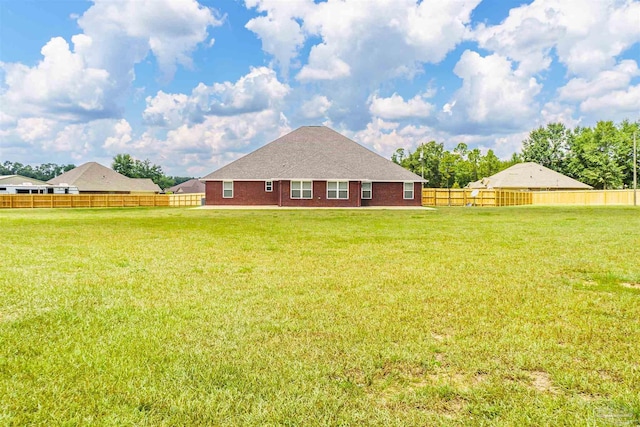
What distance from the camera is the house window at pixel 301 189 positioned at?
3650cm

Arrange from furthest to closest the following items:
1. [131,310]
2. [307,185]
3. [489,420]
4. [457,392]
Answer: [307,185] → [131,310] → [457,392] → [489,420]

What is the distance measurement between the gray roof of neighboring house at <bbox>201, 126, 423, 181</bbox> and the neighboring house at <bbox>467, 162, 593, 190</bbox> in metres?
26.1

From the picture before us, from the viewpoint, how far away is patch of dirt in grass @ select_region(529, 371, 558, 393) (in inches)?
117

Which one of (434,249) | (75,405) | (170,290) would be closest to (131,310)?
(170,290)

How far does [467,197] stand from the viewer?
43.7 metres

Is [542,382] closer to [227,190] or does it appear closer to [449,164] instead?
[227,190]

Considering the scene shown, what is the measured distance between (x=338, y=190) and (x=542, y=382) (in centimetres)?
3374

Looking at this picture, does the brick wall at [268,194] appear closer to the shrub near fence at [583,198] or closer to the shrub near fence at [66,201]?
the shrub near fence at [66,201]

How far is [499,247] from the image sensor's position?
992 cm

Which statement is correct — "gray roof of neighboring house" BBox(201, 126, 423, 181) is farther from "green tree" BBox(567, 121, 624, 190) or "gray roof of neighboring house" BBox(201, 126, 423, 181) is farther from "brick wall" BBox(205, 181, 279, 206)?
"green tree" BBox(567, 121, 624, 190)

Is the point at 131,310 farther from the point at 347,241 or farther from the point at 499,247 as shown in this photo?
the point at 499,247

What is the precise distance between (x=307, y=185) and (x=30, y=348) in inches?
1304

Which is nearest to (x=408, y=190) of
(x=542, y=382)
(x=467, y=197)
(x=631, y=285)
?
(x=467, y=197)

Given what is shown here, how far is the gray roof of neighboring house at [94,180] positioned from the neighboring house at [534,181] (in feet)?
172
